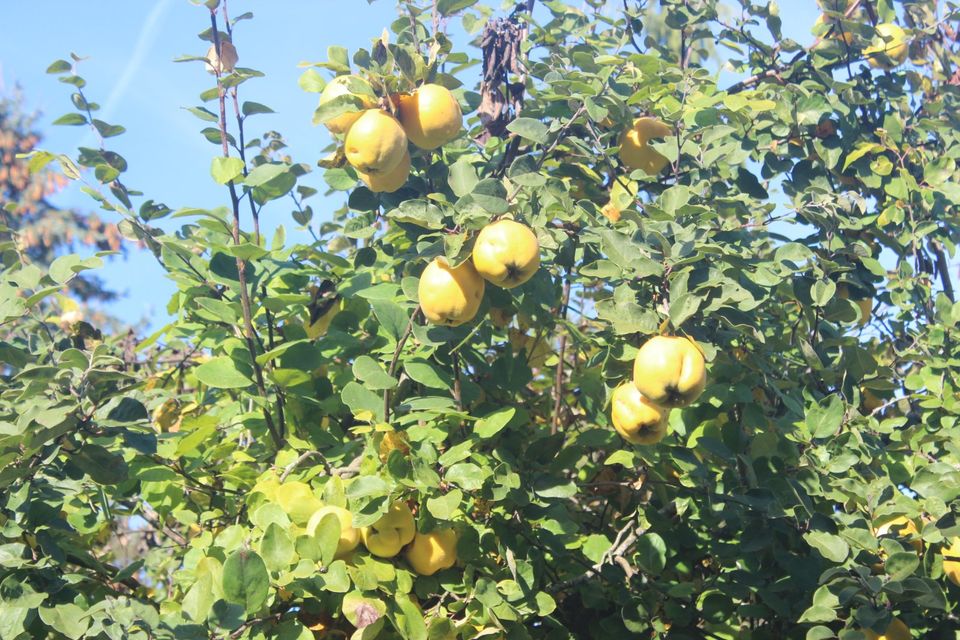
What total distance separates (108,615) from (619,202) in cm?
149

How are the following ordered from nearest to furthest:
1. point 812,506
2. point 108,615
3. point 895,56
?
point 108,615 → point 812,506 → point 895,56

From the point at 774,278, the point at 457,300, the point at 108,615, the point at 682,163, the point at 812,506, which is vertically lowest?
the point at 108,615

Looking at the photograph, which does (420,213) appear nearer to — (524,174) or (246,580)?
(524,174)

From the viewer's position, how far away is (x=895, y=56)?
3348 mm

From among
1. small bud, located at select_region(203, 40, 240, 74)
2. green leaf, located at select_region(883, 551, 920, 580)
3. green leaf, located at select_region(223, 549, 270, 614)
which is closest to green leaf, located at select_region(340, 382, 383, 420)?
green leaf, located at select_region(223, 549, 270, 614)

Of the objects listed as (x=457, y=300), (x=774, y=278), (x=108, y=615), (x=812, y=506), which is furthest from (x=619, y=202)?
(x=108, y=615)

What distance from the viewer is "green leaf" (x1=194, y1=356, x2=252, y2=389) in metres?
2.43

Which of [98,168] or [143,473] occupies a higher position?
[98,168]

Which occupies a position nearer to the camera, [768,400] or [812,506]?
[812,506]

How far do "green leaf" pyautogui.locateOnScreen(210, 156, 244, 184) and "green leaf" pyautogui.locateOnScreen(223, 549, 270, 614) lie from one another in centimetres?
96

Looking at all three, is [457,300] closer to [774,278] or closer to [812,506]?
[774,278]

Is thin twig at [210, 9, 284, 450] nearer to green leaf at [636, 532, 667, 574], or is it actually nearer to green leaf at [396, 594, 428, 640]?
green leaf at [396, 594, 428, 640]

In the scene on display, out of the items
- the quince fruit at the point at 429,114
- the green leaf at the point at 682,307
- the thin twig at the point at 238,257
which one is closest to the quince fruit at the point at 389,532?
the thin twig at the point at 238,257

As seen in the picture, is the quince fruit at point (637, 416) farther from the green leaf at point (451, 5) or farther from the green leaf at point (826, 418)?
the green leaf at point (451, 5)
